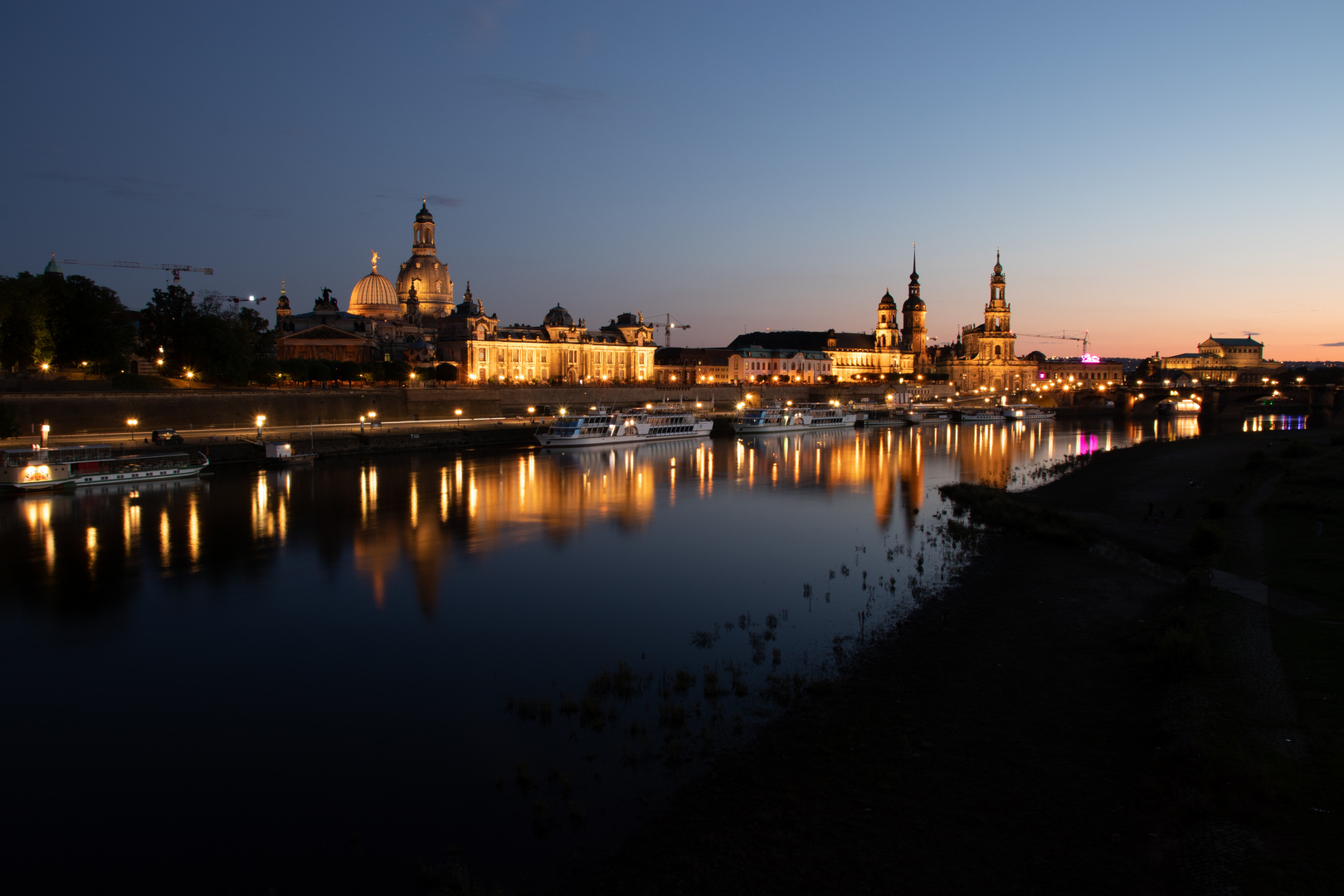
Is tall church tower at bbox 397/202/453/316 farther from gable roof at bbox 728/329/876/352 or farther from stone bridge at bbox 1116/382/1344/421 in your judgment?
stone bridge at bbox 1116/382/1344/421

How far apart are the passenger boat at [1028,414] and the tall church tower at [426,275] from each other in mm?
66637

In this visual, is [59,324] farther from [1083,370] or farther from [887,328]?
[1083,370]

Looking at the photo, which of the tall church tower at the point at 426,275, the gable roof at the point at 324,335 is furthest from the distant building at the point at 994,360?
the gable roof at the point at 324,335

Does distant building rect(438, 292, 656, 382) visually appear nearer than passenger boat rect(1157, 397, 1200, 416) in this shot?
Yes

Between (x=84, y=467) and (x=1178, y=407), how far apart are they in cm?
11100

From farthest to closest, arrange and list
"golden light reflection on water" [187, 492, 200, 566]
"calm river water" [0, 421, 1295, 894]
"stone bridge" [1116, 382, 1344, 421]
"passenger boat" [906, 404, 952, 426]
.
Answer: "passenger boat" [906, 404, 952, 426]
"stone bridge" [1116, 382, 1344, 421]
"golden light reflection on water" [187, 492, 200, 566]
"calm river water" [0, 421, 1295, 894]

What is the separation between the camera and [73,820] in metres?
8.22

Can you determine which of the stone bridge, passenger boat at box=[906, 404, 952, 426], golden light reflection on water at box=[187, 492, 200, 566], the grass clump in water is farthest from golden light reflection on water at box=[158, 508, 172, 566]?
the stone bridge

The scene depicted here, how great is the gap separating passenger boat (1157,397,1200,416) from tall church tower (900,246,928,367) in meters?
48.1

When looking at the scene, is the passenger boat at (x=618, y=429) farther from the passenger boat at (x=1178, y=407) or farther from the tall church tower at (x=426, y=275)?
the passenger boat at (x=1178, y=407)

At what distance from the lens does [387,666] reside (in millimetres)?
12492

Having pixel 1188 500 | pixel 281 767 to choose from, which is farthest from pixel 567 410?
pixel 281 767

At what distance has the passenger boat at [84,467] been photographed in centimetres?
2950

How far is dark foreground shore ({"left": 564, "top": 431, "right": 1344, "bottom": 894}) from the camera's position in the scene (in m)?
6.53
